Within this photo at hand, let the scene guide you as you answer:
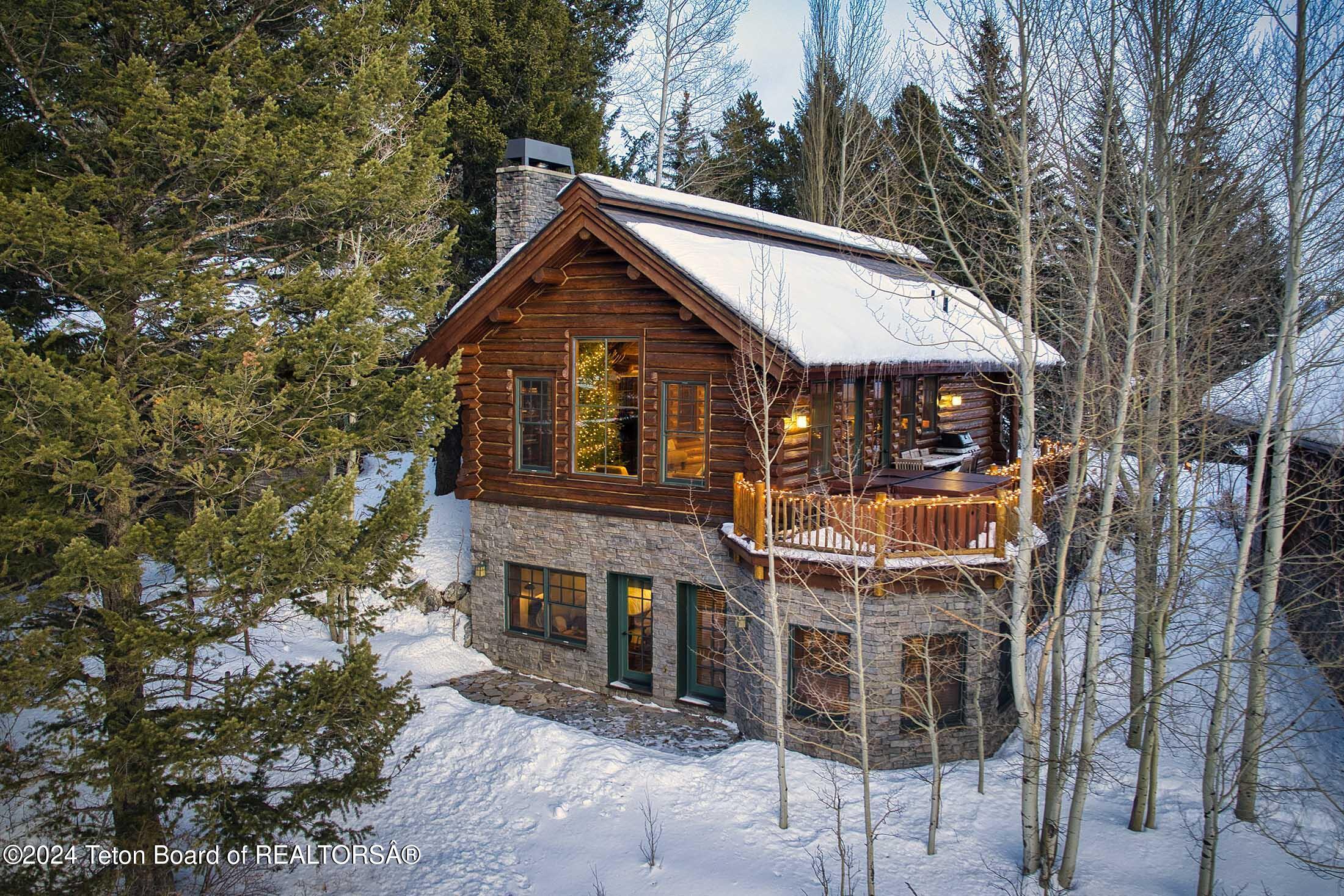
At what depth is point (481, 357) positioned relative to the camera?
16.8 m

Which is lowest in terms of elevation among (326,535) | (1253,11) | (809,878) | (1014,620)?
(809,878)

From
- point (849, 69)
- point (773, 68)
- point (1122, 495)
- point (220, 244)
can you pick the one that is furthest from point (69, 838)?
point (773, 68)

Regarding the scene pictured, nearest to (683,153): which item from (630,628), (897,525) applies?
(630,628)

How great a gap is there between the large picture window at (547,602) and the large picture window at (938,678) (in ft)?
19.7

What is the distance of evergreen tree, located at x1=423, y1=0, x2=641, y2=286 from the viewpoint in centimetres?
2345

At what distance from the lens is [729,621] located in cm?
1418

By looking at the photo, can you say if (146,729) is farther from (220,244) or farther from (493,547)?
(493,547)

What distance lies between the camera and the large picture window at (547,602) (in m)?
16.0

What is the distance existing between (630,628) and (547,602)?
1.83 metres

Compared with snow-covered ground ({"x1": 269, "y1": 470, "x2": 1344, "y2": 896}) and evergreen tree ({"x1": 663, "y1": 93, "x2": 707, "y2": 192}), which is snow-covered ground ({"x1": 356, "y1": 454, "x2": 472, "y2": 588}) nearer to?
snow-covered ground ({"x1": 269, "y1": 470, "x2": 1344, "y2": 896})

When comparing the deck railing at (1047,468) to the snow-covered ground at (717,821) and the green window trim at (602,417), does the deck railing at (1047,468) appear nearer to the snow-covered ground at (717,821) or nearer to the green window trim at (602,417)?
the snow-covered ground at (717,821)

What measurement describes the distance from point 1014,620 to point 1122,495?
5225 millimetres

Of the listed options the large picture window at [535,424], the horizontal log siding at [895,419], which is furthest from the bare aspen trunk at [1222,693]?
the large picture window at [535,424]

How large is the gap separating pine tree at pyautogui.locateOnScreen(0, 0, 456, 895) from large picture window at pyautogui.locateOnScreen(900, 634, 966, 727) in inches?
271
